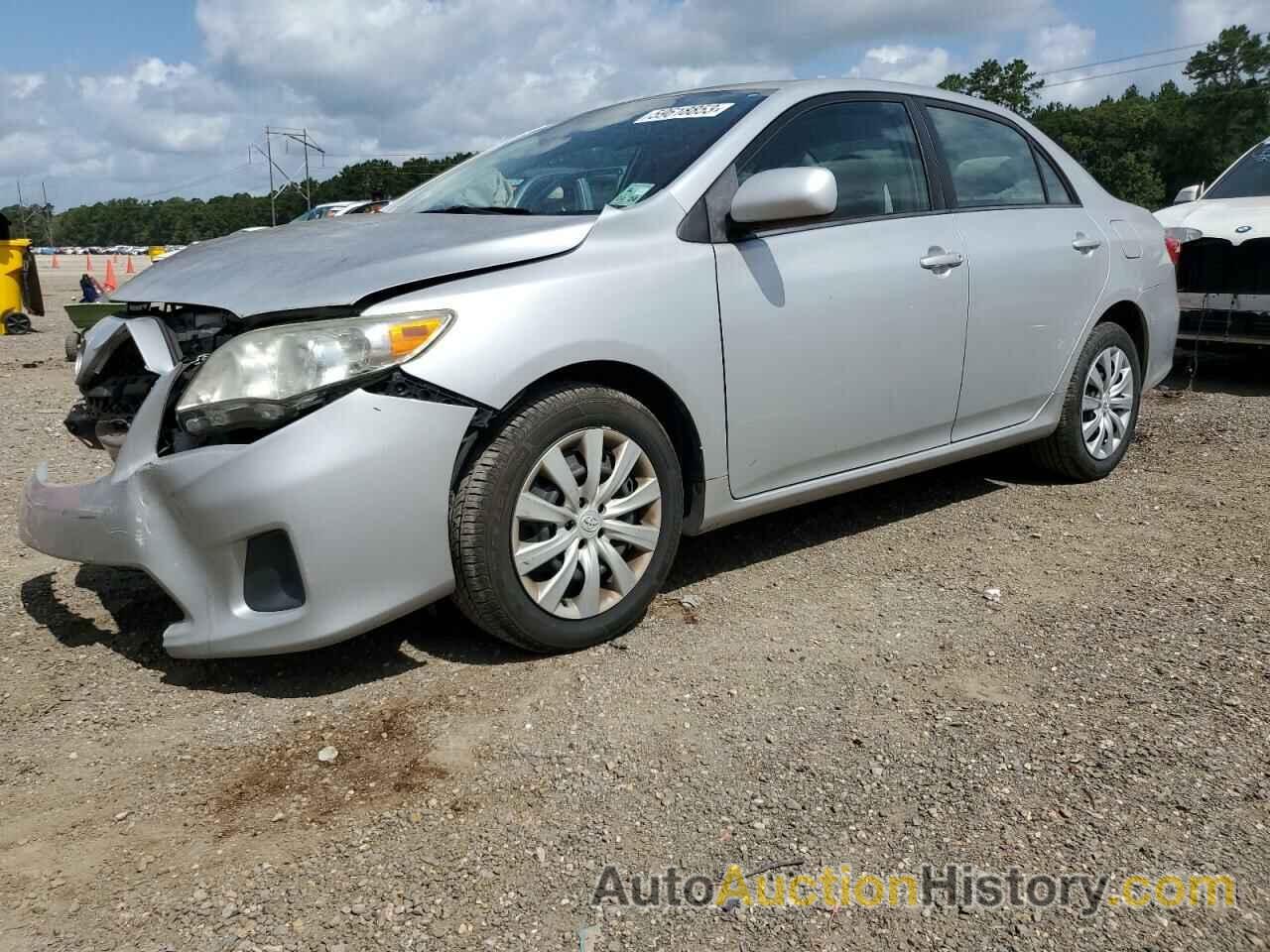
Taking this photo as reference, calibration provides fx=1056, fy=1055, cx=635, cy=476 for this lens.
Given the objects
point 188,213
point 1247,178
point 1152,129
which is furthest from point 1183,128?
point 188,213

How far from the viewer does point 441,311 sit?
2.59m

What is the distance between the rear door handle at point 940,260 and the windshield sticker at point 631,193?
1051 millimetres

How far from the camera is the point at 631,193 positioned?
3.12 meters

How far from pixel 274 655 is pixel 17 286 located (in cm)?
1121

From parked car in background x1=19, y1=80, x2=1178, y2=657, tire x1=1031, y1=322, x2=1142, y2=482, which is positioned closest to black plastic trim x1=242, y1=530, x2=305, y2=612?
parked car in background x1=19, y1=80, x2=1178, y2=657

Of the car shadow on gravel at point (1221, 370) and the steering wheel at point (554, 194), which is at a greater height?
the steering wheel at point (554, 194)

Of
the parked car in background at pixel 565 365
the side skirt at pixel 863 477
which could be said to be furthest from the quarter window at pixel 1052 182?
the side skirt at pixel 863 477

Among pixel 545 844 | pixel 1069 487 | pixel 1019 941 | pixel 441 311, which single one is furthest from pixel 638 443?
pixel 1069 487

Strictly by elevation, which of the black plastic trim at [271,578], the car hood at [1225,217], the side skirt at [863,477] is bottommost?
the side skirt at [863,477]

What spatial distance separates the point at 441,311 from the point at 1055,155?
10.1 ft

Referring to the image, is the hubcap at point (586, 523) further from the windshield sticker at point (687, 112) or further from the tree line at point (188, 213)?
the tree line at point (188, 213)

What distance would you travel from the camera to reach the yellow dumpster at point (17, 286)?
38.4 ft

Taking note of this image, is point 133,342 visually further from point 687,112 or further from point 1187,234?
point 1187,234

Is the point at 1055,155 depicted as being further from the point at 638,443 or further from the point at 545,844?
the point at 545,844
